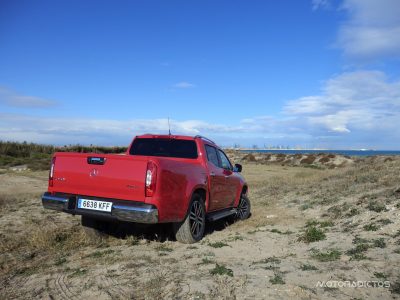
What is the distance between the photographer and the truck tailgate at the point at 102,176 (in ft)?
20.0

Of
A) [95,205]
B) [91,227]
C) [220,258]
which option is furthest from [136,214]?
[91,227]

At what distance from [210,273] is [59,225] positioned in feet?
15.9

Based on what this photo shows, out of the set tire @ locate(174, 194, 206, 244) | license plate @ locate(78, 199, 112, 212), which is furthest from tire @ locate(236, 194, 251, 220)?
license plate @ locate(78, 199, 112, 212)

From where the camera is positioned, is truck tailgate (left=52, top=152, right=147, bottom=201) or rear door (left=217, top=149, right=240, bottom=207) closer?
truck tailgate (left=52, top=152, right=147, bottom=201)

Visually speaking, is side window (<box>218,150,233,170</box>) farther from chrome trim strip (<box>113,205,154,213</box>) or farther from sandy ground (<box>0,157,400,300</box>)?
chrome trim strip (<box>113,205,154,213</box>)

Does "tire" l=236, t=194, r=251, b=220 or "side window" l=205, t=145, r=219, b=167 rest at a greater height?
"side window" l=205, t=145, r=219, b=167

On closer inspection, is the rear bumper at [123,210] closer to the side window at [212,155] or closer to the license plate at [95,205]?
the license plate at [95,205]

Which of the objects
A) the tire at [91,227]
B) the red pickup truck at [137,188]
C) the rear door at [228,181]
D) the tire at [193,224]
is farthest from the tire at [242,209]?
the tire at [91,227]

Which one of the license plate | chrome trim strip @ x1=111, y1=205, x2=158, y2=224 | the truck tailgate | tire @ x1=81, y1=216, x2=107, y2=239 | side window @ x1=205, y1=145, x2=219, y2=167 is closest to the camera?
chrome trim strip @ x1=111, y1=205, x2=158, y2=224

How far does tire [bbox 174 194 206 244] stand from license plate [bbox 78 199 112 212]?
131 cm

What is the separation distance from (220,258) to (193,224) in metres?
1.37

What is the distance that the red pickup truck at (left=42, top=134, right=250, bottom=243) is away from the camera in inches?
239

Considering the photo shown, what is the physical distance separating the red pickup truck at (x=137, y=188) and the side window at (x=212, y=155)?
11.7 inches

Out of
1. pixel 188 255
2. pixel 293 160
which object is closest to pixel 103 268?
pixel 188 255
